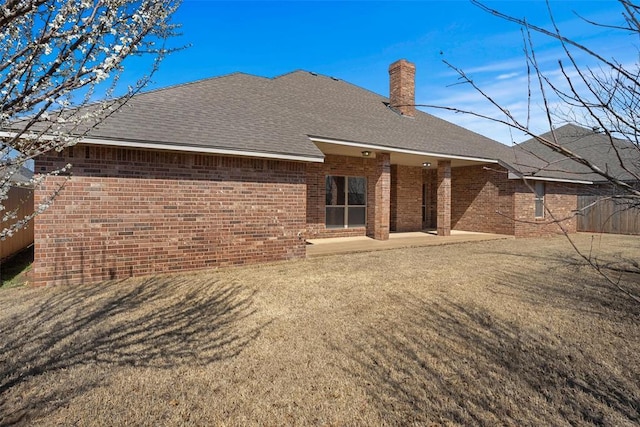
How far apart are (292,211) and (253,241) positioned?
1.35 m

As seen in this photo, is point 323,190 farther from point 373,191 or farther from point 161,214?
point 161,214

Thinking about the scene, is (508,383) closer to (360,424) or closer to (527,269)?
(360,424)

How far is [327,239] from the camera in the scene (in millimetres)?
13039

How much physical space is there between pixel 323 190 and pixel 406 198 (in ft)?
16.2

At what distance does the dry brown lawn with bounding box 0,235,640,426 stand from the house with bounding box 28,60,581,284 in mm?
1031

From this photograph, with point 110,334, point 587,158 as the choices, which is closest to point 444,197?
point 587,158

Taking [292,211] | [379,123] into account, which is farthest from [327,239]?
[379,123]

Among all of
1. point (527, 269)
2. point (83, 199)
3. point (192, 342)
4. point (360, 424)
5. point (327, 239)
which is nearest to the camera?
point (360, 424)

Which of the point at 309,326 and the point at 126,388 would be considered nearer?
the point at 126,388

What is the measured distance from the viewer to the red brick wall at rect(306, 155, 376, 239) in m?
12.9

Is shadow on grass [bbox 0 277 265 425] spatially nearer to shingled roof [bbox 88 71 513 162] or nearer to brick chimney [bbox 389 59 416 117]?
shingled roof [bbox 88 71 513 162]

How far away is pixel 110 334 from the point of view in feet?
14.2

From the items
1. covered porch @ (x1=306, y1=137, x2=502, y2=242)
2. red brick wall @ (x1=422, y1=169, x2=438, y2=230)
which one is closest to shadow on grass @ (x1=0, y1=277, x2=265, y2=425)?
covered porch @ (x1=306, y1=137, x2=502, y2=242)

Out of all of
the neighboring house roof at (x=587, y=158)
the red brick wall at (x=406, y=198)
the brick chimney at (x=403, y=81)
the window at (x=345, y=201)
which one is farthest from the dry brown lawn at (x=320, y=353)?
the brick chimney at (x=403, y=81)
